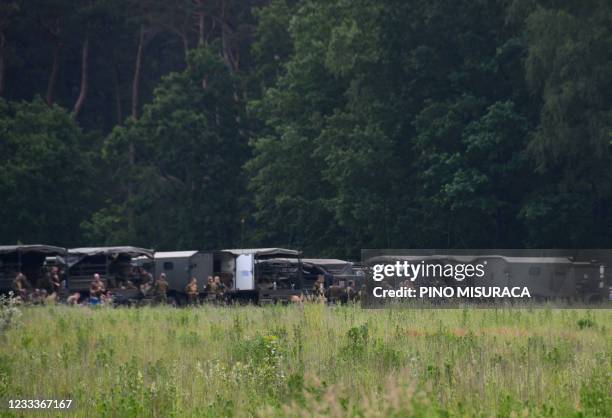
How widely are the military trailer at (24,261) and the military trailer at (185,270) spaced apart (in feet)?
14.9

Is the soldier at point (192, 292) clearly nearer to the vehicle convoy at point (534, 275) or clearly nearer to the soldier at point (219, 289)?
the soldier at point (219, 289)

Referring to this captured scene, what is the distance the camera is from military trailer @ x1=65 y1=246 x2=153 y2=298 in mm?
48281

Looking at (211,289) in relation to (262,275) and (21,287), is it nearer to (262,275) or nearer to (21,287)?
(262,275)

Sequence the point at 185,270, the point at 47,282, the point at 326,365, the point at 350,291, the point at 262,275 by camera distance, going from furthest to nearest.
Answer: the point at 185,270 < the point at 262,275 < the point at 47,282 < the point at 350,291 < the point at 326,365

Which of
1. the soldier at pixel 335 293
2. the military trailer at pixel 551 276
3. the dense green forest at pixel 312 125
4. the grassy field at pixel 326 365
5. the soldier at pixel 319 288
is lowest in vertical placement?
the grassy field at pixel 326 365

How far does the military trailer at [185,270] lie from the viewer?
4916 centimetres

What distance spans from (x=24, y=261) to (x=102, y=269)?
3.37 m

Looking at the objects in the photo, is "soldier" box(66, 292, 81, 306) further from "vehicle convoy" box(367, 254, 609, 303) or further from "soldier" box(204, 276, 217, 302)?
"vehicle convoy" box(367, 254, 609, 303)

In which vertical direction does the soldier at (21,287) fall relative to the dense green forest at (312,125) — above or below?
below

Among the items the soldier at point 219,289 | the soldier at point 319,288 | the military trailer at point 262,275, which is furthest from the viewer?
the military trailer at point 262,275

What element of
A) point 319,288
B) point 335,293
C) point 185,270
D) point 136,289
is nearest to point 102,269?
point 136,289

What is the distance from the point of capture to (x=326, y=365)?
758 inches

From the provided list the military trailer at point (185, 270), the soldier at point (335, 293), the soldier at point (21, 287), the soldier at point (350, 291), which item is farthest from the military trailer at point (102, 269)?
the soldier at point (335, 293)

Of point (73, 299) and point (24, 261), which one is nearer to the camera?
point (73, 299)
